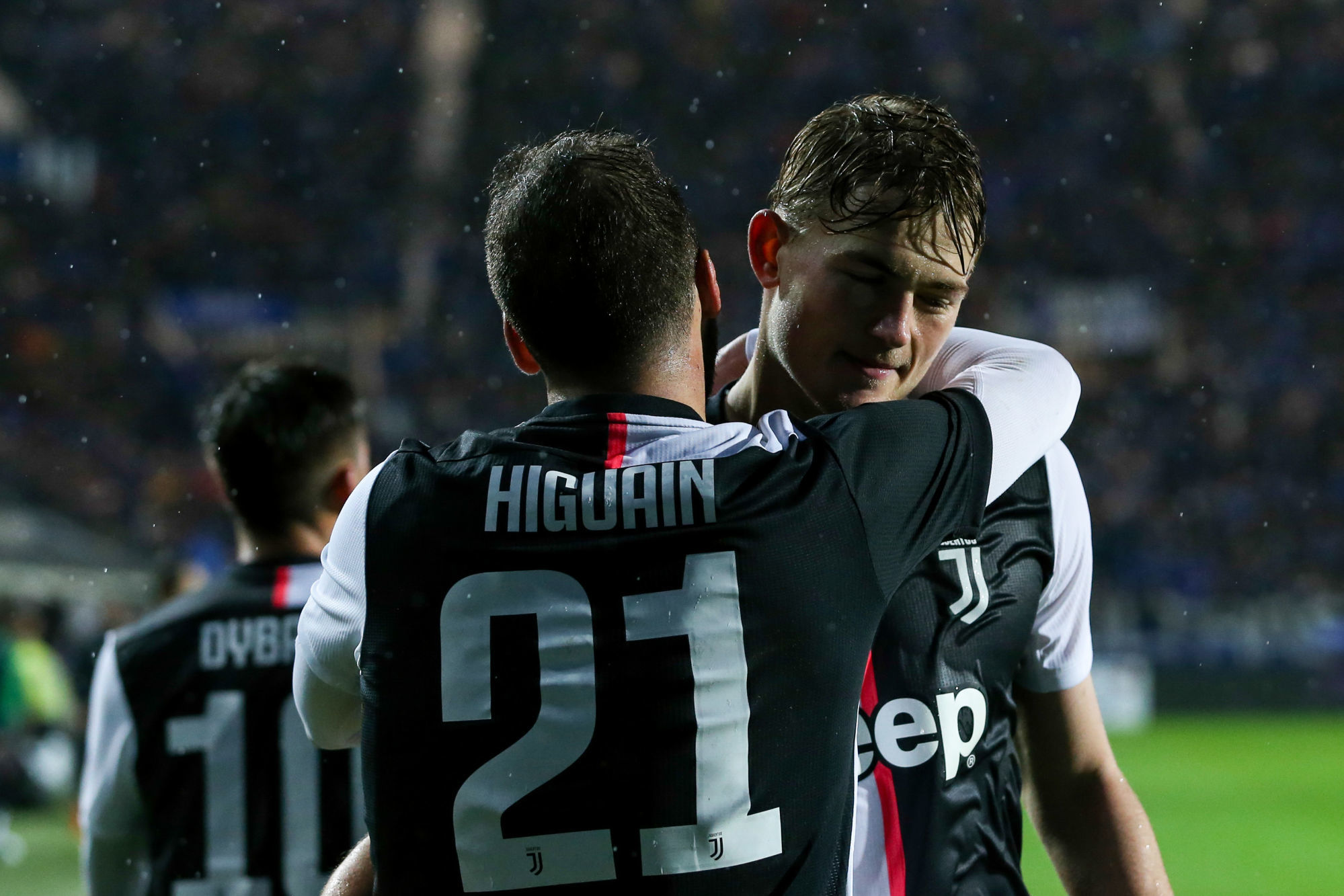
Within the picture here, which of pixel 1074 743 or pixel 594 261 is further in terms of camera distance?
pixel 1074 743

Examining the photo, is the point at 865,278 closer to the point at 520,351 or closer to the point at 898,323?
the point at 898,323

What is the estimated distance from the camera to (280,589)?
2840 millimetres

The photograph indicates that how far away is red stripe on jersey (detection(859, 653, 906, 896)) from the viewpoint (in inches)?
75.2

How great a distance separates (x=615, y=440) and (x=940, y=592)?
2.20ft

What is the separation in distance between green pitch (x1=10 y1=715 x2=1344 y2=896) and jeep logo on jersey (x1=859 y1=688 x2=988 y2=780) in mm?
6500

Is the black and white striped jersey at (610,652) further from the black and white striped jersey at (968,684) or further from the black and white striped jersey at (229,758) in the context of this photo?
the black and white striped jersey at (229,758)

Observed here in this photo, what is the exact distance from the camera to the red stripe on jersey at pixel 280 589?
9.27 ft

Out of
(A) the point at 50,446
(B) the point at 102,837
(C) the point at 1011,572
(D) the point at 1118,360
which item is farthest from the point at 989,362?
(D) the point at 1118,360

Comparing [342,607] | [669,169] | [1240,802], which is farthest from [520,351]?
[669,169]

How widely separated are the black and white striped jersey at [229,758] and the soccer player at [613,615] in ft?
4.33

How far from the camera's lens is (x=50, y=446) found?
55.9 feet

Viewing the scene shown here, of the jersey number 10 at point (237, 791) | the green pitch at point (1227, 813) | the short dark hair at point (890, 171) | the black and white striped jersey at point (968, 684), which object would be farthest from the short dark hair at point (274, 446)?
the green pitch at point (1227, 813)

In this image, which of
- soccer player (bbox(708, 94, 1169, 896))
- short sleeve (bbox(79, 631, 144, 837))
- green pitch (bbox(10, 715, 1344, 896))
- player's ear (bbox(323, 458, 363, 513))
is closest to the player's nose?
soccer player (bbox(708, 94, 1169, 896))

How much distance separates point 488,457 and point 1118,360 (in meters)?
18.9
